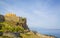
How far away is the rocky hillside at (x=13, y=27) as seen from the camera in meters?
11.3

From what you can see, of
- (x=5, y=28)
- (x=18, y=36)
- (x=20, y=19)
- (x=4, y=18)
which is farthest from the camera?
(x=20, y=19)

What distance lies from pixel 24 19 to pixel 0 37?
6.79 meters

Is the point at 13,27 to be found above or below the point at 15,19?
below

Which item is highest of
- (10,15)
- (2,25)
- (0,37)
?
(10,15)

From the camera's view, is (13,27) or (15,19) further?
(15,19)

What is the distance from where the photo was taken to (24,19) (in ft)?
56.8

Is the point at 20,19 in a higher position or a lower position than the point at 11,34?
higher

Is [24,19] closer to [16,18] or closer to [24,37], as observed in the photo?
[16,18]

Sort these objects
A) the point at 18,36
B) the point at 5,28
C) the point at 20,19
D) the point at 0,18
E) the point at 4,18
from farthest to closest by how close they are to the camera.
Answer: the point at 20,19 → the point at 4,18 → the point at 0,18 → the point at 5,28 → the point at 18,36

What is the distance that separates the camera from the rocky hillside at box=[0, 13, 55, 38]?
1131 centimetres

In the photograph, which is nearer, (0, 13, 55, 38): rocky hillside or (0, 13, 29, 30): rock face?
(0, 13, 55, 38): rocky hillside

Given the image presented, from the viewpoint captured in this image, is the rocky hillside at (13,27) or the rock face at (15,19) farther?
the rock face at (15,19)

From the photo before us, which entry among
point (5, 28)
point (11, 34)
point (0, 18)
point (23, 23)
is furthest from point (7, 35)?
point (23, 23)

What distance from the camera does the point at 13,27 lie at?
13461 mm
